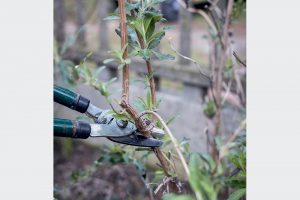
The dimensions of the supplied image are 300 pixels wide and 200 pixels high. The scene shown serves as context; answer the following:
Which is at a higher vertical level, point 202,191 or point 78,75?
point 78,75

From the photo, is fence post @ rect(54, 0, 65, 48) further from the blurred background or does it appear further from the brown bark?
the brown bark

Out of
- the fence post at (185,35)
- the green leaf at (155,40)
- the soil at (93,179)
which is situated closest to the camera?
the green leaf at (155,40)

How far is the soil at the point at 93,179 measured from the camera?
2.06 meters

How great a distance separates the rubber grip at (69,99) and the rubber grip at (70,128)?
0.30ft

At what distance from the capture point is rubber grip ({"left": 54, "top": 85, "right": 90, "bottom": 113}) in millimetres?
772

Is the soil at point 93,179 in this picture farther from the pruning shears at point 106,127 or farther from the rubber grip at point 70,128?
the rubber grip at point 70,128

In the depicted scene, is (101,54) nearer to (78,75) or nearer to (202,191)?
(78,75)

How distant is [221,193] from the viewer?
1.55 metres

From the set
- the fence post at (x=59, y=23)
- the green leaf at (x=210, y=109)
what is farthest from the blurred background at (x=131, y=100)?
the green leaf at (x=210, y=109)

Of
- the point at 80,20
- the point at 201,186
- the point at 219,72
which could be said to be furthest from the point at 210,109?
the point at 80,20

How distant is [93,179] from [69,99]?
4.99ft

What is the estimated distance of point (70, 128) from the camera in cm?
67
